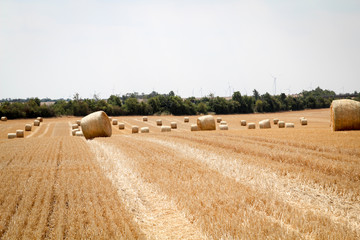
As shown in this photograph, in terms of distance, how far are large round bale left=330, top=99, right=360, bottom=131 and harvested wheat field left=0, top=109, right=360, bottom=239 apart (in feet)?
23.7

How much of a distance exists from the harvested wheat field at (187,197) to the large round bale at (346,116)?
723 centimetres

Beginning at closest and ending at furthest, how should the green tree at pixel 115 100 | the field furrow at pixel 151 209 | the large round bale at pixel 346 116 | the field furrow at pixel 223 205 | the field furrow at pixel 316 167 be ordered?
the field furrow at pixel 223 205
the field furrow at pixel 151 209
the field furrow at pixel 316 167
the large round bale at pixel 346 116
the green tree at pixel 115 100

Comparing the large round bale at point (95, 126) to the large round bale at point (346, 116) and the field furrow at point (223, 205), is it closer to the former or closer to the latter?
the field furrow at point (223, 205)

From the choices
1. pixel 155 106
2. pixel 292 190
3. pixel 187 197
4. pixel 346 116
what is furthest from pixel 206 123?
pixel 155 106

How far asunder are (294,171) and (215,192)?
3.01m

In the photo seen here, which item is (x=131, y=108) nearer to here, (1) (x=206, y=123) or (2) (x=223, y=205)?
(1) (x=206, y=123)

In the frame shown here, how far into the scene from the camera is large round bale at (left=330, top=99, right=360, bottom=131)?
1650 cm

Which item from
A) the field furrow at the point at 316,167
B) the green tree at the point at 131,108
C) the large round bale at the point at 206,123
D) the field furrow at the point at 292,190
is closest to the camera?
the field furrow at the point at 292,190

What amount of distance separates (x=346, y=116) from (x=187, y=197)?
49.1 feet

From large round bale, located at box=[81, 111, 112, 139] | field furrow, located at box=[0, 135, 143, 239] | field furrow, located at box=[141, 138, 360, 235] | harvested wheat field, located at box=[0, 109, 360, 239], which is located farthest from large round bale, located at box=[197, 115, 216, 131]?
field furrow, located at box=[0, 135, 143, 239]

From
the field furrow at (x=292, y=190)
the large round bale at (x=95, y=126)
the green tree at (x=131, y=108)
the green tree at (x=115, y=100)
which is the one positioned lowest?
the field furrow at (x=292, y=190)

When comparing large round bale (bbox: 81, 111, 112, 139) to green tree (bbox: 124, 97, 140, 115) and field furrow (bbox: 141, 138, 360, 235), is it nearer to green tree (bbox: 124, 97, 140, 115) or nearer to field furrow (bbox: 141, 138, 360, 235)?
field furrow (bbox: 141, 138, 360, 235)

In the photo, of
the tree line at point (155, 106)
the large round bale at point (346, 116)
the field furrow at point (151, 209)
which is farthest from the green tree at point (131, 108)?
the field furrow at point (151, 209)

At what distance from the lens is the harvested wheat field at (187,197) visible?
4.55 m
